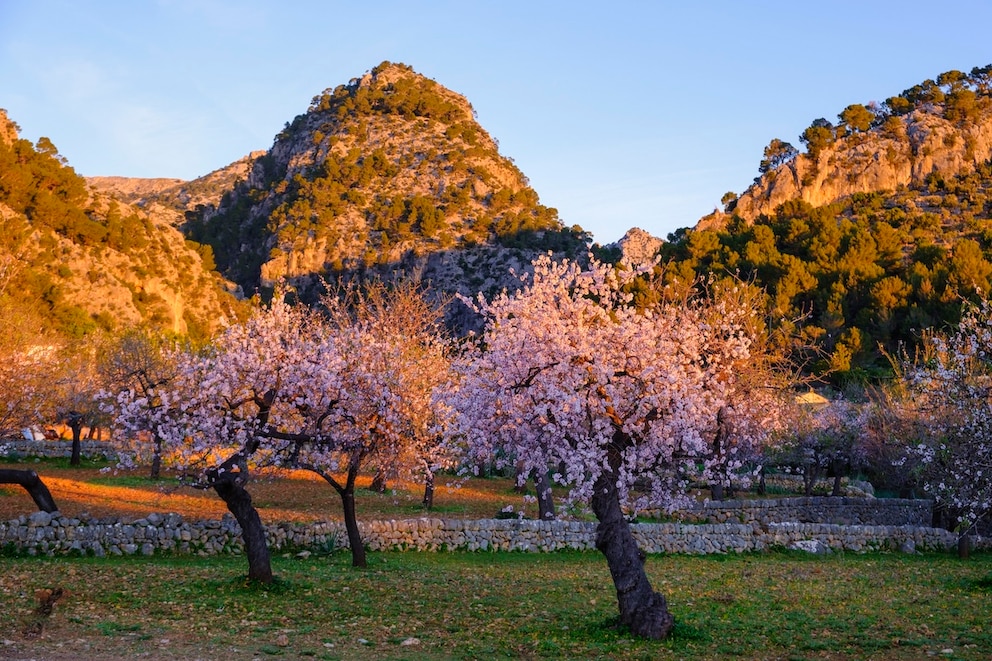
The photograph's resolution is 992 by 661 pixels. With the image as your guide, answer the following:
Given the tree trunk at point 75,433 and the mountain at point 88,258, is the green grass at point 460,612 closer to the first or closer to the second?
the tree trunk at point 75,433

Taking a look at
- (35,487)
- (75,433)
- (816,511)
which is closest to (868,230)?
(816,511)

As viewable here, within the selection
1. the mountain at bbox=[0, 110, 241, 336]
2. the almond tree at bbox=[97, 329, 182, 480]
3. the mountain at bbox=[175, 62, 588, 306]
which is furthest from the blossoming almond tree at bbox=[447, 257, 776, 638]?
the mountain at bbox=[175, 62, 588, 306]

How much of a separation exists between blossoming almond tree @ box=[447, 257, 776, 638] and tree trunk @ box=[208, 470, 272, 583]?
19.1ft

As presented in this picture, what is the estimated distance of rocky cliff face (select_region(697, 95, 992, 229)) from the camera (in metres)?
122

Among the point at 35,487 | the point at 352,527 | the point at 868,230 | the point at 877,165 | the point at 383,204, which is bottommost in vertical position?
the point at 352,527

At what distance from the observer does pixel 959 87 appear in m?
136

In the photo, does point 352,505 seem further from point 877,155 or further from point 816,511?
point 877,155

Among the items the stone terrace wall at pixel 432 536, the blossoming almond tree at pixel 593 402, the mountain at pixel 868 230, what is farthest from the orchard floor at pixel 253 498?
the mountain at pixel 868 230

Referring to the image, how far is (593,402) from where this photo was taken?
14352mm

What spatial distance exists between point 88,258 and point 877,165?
363 feet

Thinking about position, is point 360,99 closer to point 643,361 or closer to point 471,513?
point 471,513

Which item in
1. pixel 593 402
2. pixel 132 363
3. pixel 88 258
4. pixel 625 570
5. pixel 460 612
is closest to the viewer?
pixel 593 402

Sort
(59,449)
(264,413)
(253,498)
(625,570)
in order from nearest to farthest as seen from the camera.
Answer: (625,570) → (264,413) → (253,498) → (59,449)

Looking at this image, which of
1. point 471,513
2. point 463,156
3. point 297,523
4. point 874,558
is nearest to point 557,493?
point 471,513
